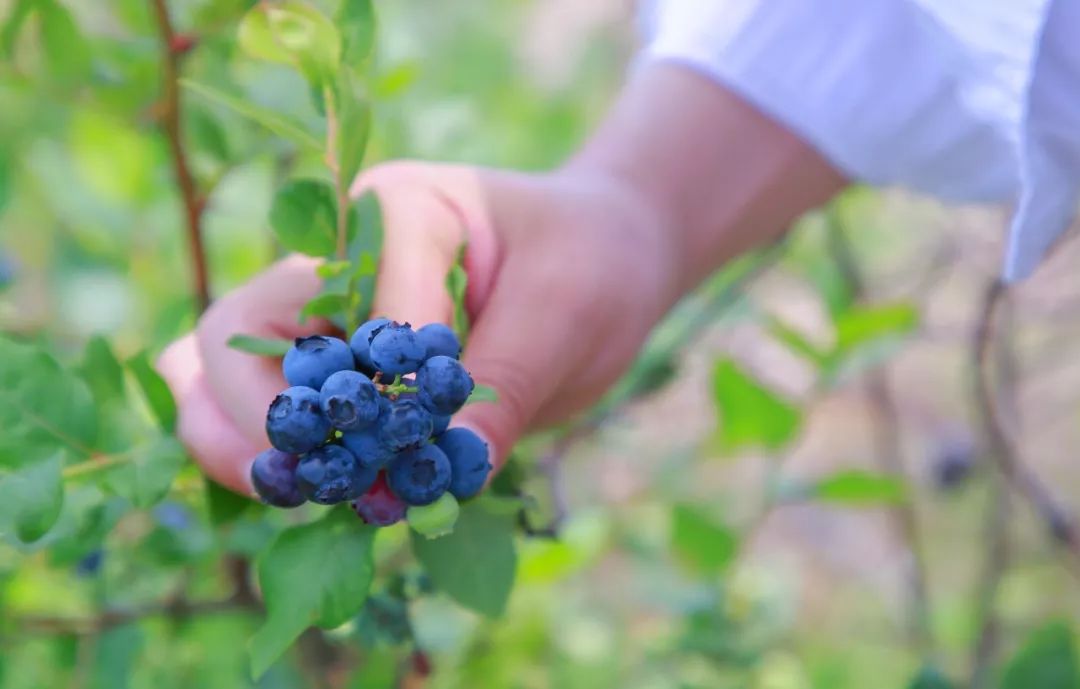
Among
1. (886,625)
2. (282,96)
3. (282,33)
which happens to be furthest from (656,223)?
(886,625)

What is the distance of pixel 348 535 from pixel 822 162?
0.69 metres

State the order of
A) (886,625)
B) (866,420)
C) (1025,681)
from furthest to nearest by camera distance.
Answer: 1. (866,420)
2. (886,625)
3. (1025,681)

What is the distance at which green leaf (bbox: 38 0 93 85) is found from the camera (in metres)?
0.80

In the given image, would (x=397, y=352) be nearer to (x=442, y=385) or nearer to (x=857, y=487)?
(x=442, y=385)

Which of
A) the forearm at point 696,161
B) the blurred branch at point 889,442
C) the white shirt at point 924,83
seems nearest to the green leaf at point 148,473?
the forearm at point 696,161

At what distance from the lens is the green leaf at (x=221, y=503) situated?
70 cm

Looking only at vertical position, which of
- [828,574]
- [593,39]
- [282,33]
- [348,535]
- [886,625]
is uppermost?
[282,33]

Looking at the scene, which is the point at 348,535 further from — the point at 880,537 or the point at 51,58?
the point at 880,537

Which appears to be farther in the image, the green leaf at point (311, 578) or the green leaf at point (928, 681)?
the green leaf at point (928, 681)

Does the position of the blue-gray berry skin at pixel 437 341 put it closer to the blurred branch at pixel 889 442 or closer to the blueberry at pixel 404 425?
the blueberry at pixel 404 425

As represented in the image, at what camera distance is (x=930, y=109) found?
0.98m

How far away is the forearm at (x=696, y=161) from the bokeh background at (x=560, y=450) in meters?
0.12

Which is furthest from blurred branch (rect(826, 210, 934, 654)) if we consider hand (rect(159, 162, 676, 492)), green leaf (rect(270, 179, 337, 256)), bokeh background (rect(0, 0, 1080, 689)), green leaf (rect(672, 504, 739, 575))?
green leaf (rect(270, 179, 337, 256))

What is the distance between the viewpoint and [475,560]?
2.05 feet
